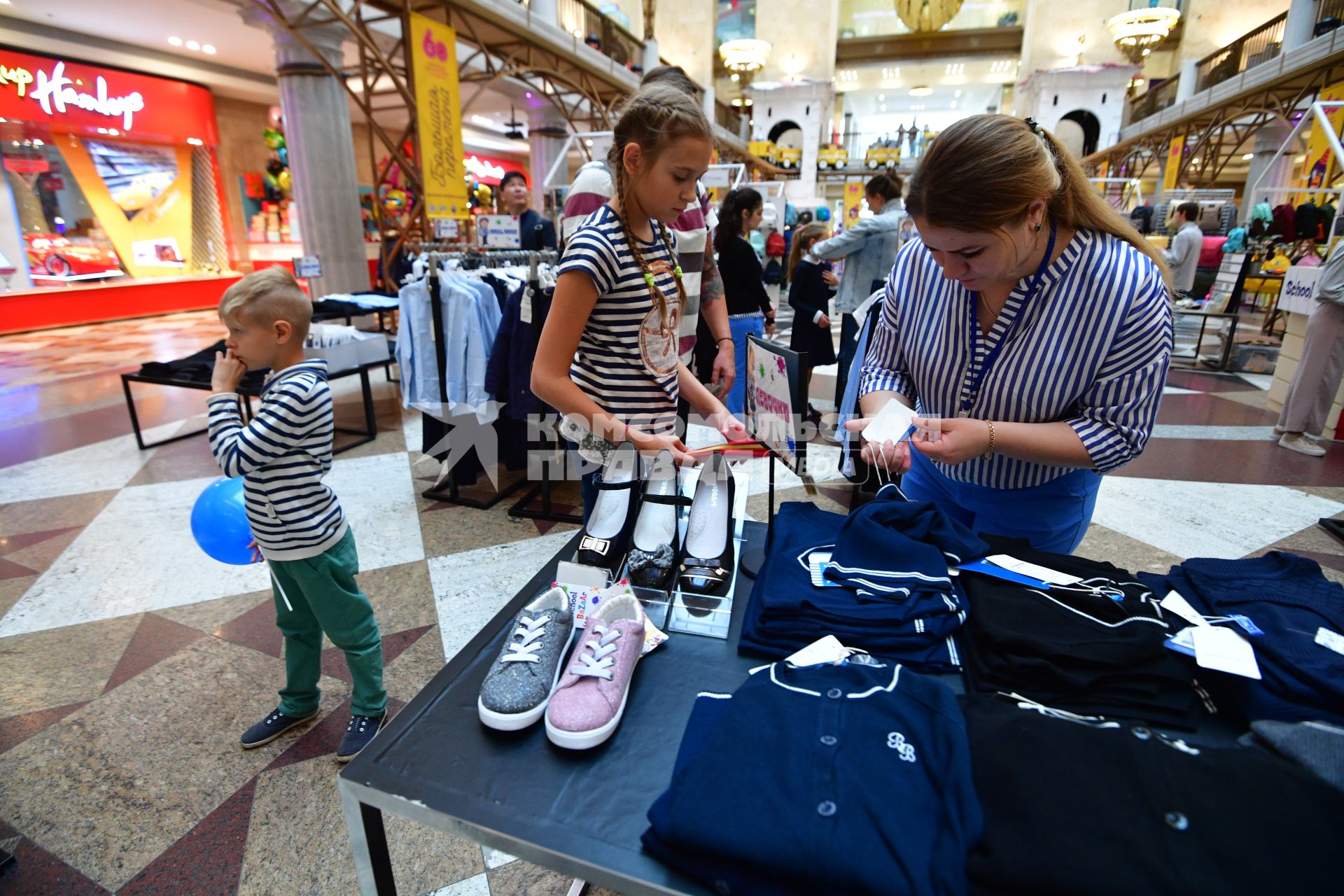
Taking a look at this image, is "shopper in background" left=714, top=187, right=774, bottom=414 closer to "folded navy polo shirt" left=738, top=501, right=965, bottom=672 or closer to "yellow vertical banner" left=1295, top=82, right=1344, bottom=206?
"folded navy polo shirt" left=738, top=501, right=965, bottom=672

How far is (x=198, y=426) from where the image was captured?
15.2 feet

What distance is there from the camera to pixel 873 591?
952mm

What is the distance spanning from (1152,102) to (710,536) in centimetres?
2266

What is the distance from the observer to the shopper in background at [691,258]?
1.71 meters

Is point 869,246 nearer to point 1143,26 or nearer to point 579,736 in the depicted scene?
point 579,736

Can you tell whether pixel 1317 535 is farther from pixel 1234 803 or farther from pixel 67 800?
pixel 67 800

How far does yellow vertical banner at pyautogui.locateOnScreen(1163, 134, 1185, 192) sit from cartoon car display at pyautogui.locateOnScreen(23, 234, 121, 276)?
20205 mm

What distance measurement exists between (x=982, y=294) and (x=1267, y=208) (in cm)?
1089

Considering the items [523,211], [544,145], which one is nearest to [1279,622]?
[523,211]

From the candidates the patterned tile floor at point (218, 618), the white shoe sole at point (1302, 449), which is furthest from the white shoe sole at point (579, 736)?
the white shoe sole at point (1302, 449)

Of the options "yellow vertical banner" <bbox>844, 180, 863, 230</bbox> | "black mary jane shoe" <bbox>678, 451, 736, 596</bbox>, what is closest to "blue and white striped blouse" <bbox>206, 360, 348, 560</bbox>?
"black mary jane shoe" <bbox>678, 451, 736, 596</bbox>

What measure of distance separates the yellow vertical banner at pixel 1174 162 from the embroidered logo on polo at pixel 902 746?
18.0 m

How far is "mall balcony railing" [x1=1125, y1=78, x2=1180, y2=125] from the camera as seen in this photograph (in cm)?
1652

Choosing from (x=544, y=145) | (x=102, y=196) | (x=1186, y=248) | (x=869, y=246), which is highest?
(x=544, y=145)
